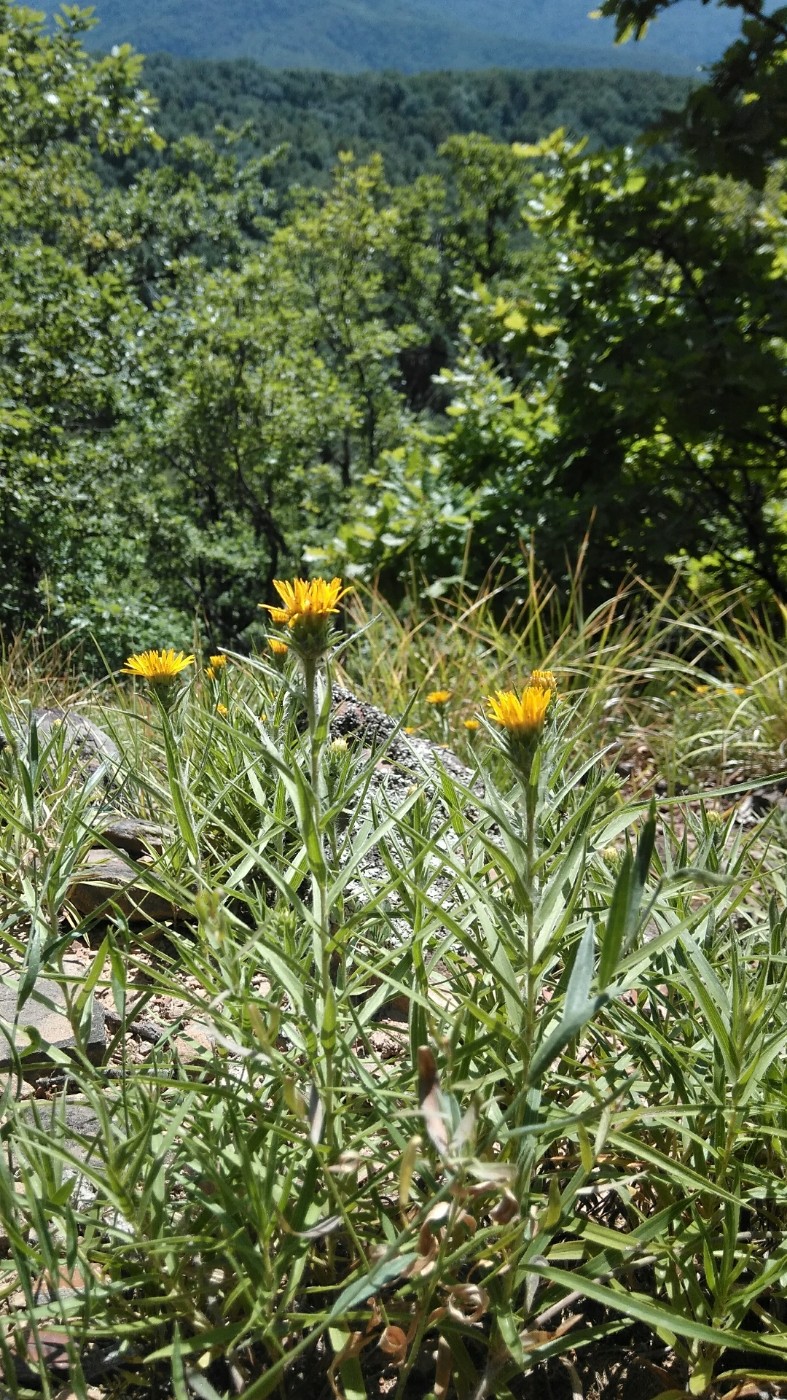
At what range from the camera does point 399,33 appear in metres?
97.6

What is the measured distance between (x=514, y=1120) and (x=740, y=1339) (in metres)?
0.25

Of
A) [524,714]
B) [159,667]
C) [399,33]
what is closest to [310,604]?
[524,714]

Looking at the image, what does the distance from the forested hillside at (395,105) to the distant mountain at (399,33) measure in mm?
27250

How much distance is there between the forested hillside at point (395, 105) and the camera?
40344 millimetres

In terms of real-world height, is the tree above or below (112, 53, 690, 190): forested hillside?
below

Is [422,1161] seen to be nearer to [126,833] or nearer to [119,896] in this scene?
[119,896]

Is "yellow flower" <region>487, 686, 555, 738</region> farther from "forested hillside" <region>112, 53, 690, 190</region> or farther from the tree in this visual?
"forested hillside" <region>112, 53, 690, 190</region>

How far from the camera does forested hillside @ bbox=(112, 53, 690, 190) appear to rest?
4034 centimetres

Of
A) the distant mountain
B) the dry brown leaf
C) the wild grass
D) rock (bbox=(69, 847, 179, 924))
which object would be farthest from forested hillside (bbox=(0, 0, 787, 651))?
the distant mountain

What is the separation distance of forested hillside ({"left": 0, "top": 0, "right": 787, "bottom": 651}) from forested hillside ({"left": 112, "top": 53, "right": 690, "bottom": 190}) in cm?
2594

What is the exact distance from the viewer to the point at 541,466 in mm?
4980

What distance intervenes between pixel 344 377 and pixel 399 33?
328 ft

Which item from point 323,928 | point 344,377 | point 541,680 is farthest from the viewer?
point 344,377

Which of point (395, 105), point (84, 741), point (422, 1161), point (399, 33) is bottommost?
point (84, 741)
